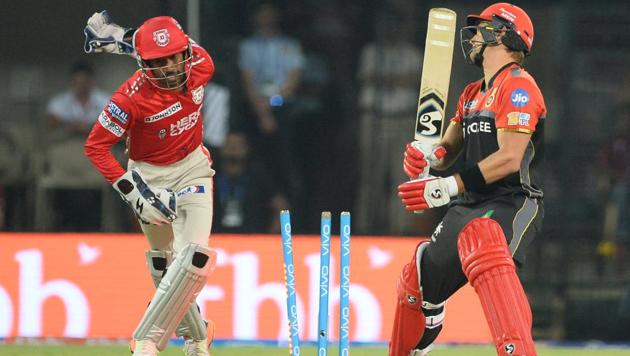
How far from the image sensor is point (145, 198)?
6.55 m

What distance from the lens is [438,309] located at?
6160mm

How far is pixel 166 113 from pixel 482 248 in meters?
1.79

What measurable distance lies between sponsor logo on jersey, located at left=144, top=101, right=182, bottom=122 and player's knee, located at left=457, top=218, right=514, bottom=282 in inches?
64.3

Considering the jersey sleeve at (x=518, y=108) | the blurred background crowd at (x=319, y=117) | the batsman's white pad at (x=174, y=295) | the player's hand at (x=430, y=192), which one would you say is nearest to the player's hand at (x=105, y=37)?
the batsman's white pad at (x=174, y=295)

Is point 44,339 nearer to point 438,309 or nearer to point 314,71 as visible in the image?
point 314,71

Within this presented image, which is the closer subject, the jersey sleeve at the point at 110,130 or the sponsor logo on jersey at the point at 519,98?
the sponsor logo on jersey at the point at 519,98

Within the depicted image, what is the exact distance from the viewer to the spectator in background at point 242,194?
345 inches

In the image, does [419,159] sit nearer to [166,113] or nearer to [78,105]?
[166,113]

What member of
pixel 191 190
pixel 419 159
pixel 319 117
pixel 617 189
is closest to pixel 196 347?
pixel 191 190

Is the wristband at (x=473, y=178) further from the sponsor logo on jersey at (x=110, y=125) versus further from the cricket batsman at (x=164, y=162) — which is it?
the sponsor logo on jersey at (x=110, y=125)

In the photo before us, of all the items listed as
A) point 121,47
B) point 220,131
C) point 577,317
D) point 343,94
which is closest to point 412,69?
point 343,94

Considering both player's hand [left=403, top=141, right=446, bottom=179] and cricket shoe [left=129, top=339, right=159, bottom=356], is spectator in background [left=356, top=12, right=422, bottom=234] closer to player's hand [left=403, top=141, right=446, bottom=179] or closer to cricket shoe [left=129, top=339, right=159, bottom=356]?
cricket shoe [left=129, top=339, right=159, bottom=356]

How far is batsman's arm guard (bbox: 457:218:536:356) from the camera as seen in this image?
5.64 m

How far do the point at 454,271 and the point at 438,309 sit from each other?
244mm
